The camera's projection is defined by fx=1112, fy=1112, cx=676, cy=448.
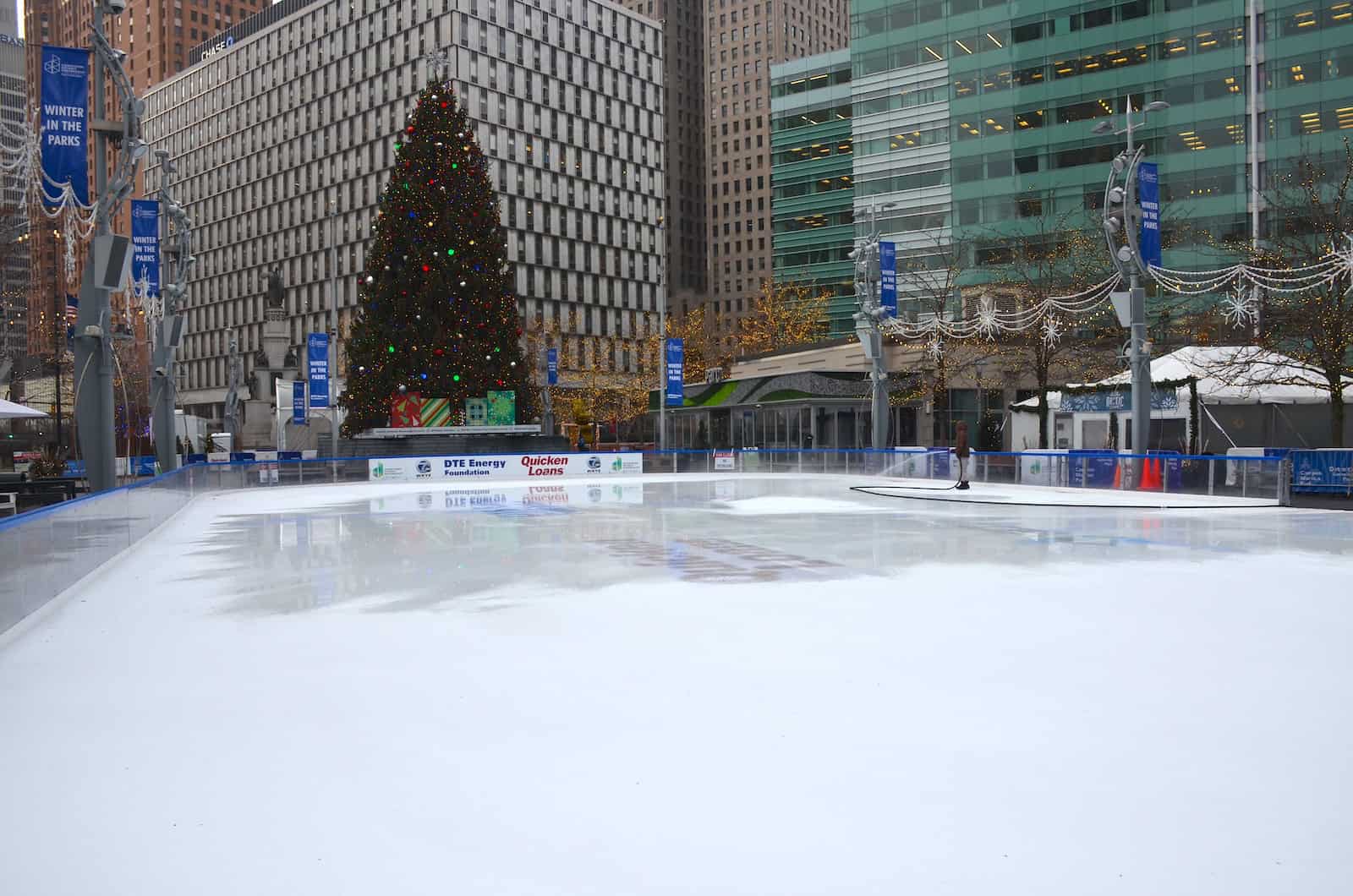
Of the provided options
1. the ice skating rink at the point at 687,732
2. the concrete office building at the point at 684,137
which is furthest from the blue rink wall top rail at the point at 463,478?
the concrete office building at the point at 684,137

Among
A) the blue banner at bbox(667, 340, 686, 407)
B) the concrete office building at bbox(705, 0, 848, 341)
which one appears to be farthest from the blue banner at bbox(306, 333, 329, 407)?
the concrete office building at bbox(705, 0, 848, 341)

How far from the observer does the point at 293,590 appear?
12.5 meters

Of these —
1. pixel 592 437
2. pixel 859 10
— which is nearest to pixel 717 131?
pixel 859 10

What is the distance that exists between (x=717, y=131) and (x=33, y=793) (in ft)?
572

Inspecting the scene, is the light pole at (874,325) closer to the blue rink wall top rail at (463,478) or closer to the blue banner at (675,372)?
the blue rink wall top rail at (463,478)

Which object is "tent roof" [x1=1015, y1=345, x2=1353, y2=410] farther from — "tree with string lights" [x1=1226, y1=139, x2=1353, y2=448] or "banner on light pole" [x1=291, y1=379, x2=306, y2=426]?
"banner on light pole" [x1=291, y1=379, x2=306, y2=426]

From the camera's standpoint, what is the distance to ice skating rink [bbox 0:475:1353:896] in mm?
4375

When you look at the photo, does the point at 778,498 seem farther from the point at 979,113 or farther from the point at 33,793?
the point at 979,113

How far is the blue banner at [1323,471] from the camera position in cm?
2573

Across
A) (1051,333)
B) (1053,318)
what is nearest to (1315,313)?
(1051,333)

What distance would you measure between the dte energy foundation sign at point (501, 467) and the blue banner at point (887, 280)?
1391 centimetres

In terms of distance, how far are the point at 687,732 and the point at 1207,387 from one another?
33446 millimetres

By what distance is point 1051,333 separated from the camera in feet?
120

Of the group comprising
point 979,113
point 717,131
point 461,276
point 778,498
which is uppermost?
point 717,131
